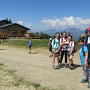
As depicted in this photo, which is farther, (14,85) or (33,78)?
(33,78)

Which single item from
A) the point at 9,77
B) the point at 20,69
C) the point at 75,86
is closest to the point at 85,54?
the point at 75,86

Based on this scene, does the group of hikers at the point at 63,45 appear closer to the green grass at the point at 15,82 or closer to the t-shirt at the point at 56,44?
the t-shirt at the point at 56,44

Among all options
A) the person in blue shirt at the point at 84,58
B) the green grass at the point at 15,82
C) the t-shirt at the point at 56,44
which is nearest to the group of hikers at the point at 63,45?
the t-shirt at the point at 56,44

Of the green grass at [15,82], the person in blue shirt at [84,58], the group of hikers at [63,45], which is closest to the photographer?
the green grass at [15,82]

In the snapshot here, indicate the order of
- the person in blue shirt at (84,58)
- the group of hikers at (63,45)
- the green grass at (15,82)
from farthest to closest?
the group of hikers at (63,45)
the person in blue shirt at (84,58)
the green grass at (15,82)

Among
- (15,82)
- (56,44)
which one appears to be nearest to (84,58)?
(15,82)

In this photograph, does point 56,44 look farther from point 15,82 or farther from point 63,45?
point 15,82

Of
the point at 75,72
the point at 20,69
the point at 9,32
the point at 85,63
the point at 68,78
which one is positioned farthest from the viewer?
the point at 9,32

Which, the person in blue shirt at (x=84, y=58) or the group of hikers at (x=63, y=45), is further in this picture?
the group of hikers at (x=63, y=45)

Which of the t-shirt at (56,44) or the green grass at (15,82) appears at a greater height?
the t-shirt at (56,44)

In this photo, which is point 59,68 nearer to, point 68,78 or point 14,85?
point 68,78

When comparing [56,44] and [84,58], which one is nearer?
[84,58]

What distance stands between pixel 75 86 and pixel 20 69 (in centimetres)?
455

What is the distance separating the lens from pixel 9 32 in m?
79.8
